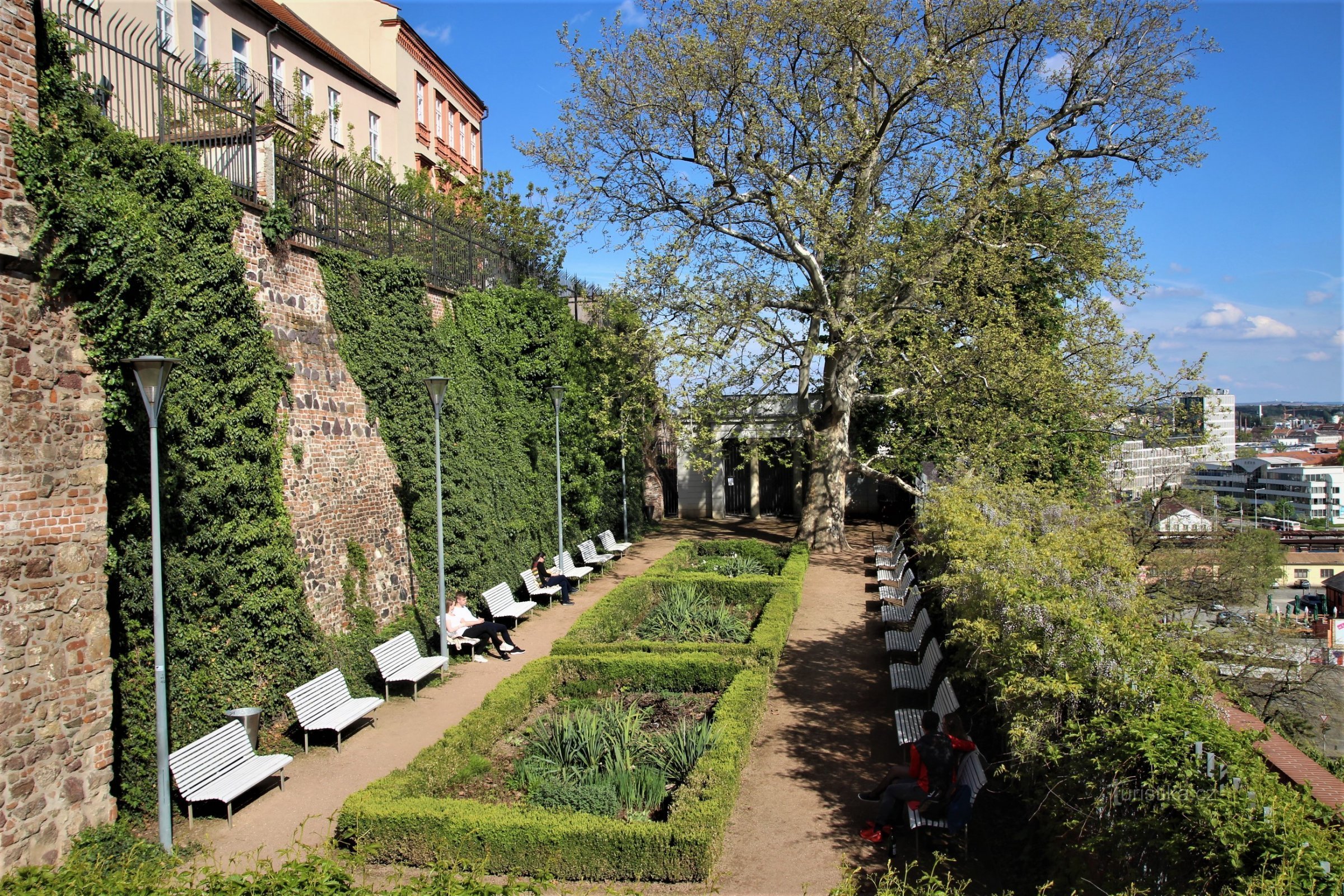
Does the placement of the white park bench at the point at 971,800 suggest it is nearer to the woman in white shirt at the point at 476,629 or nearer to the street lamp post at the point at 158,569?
the street lamp post at the point at 158,569

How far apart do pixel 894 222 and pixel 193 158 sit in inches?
546

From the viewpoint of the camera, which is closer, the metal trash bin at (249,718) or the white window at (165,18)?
the metal trash bin at (249,718)

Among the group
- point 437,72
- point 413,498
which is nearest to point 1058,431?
point 413,498

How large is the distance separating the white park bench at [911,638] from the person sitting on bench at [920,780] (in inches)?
154

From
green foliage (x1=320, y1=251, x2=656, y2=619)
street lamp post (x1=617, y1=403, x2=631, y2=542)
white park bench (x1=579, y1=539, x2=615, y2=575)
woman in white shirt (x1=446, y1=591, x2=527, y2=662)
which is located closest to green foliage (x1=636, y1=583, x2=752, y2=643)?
woman in white shirt (x1=446, y1=591, x2=527, y2=662)

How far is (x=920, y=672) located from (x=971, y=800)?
3352mm

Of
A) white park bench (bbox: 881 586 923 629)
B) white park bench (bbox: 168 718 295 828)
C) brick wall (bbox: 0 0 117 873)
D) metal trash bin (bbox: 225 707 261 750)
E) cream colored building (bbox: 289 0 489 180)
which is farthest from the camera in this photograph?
cream colored building (bbox: 289 0 489 180)

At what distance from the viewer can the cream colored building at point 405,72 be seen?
83.7 ft

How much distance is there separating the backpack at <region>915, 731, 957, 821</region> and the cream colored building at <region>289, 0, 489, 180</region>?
80.6ft

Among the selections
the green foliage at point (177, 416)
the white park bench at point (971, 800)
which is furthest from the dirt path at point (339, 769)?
the white park bench at point (971, 800)

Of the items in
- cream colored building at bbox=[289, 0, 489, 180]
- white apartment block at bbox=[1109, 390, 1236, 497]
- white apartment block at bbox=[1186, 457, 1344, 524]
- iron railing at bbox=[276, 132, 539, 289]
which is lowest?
white apartment block at bbox=[1186, 457, 1344, 524]

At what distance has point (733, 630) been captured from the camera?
41.5 feet

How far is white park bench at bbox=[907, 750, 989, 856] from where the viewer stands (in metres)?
6.29

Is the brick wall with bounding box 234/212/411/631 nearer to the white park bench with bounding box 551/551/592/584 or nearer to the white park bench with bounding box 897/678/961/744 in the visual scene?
the white park bench with bounding box 551/551/592/584
